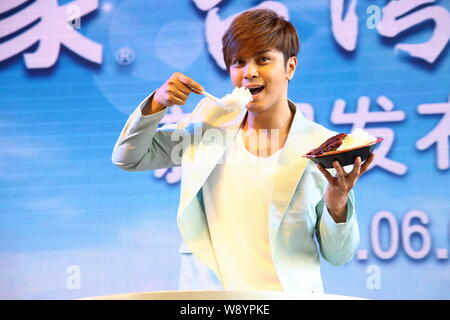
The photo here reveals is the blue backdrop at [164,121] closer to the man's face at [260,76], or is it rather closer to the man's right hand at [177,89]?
the man's face at [260,76]

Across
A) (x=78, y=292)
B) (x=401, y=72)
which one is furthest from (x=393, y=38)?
(x=78, y=292)

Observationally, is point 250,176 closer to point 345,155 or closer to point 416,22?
point 345,155

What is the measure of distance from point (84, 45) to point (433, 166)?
1523 millimetres

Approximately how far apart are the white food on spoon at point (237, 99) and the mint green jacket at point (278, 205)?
0.09m

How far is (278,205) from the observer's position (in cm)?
165

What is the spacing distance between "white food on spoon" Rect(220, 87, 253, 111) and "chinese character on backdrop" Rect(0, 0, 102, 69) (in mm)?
1258

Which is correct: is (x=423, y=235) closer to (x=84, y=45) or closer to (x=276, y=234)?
(x=276, y=234)

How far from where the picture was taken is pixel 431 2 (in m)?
2.63

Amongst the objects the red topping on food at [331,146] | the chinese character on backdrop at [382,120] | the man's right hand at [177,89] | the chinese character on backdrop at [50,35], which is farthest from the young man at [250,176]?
the chinese character on backdrop at [50,35]

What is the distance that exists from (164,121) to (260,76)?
3.52 feet

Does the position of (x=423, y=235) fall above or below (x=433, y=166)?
below

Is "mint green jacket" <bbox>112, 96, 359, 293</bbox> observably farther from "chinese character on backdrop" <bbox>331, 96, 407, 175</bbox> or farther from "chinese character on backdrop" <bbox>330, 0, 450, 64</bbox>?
"chinese character on backdrop" <bbox>330, 0, 450, 64</bbox>

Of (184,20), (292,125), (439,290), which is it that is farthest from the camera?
(184,20)

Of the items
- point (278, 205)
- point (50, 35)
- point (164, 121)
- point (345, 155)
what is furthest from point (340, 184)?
point (50, 35)
